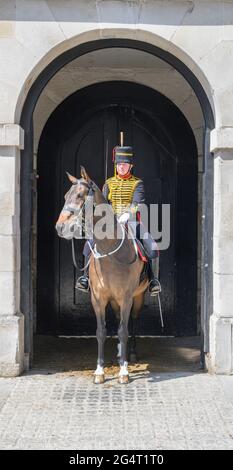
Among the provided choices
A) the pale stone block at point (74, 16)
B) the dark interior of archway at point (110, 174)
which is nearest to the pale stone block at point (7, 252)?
the pale stone block at point (74, 16)

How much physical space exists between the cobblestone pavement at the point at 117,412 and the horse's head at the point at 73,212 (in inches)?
65.4

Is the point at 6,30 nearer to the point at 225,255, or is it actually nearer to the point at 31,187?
the point at 31,187

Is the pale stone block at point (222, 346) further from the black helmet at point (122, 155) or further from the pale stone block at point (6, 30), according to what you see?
the pale stone block at point (6, 30)

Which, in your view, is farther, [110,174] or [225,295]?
[110,174]

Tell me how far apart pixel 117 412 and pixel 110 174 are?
485cm

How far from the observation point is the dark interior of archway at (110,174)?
1023cm

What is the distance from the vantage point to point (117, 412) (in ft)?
20.4

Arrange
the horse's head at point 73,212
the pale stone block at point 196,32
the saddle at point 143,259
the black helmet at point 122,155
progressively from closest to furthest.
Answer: the horse's head at point 73,212, the pale stone block at point 196,32, the saddle at point 143,259, the black helmet at point 122,155

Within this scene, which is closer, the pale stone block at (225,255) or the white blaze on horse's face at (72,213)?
the white blaze on horse's face at (72,213)

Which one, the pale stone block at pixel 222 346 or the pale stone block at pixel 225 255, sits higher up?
the pale stone block at pixel 225 255

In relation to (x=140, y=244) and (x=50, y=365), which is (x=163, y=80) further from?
(x=50, y=365)

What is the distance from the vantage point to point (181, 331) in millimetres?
10234

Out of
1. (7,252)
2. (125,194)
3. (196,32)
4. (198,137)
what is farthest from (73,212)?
(198,137)

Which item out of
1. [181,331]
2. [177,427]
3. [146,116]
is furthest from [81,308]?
[177,427]
